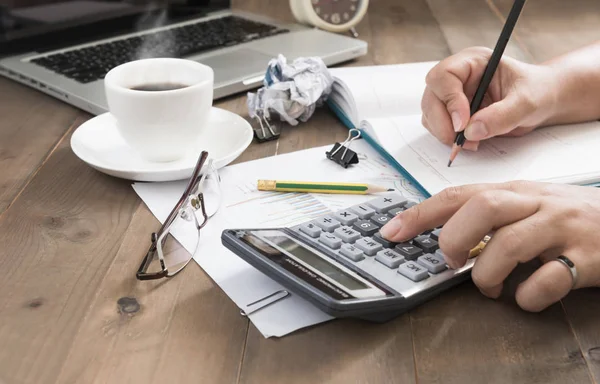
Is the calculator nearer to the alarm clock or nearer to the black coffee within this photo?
the black coffee

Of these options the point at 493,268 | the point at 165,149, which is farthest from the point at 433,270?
the point at 165,149

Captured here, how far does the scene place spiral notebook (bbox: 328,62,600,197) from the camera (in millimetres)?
719

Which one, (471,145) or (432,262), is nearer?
(432,262)

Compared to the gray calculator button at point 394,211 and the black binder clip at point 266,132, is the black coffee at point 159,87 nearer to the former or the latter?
the black binder clip at point 266,132

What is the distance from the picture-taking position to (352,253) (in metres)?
0.56

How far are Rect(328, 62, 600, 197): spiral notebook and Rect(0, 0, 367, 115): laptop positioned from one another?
184 mm

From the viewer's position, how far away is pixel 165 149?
0.75 m

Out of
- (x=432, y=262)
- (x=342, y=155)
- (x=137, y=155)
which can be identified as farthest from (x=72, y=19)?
(x=432, y=262)

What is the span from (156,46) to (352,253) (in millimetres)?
706

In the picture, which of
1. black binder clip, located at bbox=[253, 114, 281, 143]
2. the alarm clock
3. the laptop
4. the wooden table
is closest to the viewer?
the wooden table

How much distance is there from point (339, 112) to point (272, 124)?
0.32 ft

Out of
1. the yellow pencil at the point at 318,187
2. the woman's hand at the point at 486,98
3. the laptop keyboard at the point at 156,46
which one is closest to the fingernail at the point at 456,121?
the woman's hand at the point at 486,98

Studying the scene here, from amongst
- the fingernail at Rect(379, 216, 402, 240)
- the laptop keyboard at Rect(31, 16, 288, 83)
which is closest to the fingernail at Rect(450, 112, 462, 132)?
the fingernail at Rect(379, 216, 402, 240)

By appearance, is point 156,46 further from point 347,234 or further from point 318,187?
point 347,234
